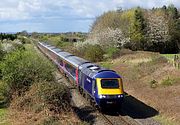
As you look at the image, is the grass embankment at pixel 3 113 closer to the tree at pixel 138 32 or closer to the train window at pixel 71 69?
the train window at pixel 71 69

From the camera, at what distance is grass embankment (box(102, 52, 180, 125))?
24.5 metres

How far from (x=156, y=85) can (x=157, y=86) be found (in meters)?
0.26

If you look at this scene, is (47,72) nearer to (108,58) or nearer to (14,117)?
(14,117)

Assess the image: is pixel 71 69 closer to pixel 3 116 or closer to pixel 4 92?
pixel 4 92

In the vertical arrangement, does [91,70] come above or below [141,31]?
below

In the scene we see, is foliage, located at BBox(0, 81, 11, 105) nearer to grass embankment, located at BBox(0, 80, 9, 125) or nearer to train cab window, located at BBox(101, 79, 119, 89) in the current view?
grass embankment, located at BBox(0, 80, 9, 125)

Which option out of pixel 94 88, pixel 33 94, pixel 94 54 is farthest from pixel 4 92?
pixel 94 54

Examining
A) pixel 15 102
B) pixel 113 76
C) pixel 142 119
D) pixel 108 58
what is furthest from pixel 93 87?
pixel 108 58

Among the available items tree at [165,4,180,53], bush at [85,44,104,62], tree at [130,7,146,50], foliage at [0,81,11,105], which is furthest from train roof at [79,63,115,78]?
→ tree at [165,4,180,53]

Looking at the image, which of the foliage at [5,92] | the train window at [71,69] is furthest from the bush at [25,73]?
the train window at [71,69]

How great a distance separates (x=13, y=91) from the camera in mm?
27984

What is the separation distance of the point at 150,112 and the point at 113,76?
134 inches

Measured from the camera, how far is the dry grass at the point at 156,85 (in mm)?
25653

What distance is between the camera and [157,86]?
3241 centimetres
